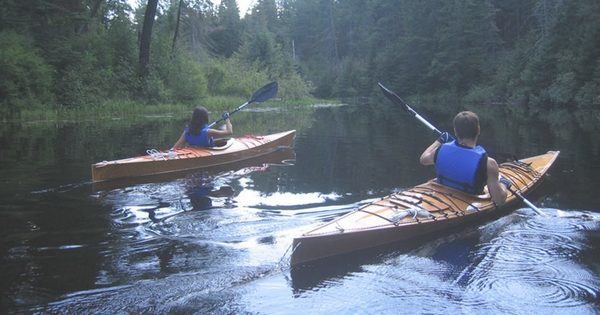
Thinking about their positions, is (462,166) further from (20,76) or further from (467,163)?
(20,76)

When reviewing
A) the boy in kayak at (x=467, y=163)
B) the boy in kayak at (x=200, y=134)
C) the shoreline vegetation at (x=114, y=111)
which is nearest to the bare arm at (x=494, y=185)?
the boy in kayak at (x=467, y=163)

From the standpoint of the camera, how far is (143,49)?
76.2ft

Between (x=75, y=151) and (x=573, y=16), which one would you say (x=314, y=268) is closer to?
(x=75, y=151)

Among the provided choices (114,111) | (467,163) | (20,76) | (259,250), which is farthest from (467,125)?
(114,111)

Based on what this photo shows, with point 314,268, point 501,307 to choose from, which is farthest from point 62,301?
point 501,307

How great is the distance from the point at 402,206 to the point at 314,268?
1.32 metres

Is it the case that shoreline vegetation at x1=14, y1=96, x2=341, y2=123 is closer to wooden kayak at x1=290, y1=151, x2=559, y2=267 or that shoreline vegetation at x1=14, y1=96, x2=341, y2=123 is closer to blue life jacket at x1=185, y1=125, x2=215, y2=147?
blue life jacket at x1=185, y1=125, x2=215, y2=147

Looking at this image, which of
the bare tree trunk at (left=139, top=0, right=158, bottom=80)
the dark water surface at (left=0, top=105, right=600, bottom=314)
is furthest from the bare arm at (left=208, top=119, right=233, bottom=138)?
the bare tree trunk at (left=139, top=0, right=158, bottom=80)

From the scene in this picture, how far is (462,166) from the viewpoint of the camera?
5457 millimetres

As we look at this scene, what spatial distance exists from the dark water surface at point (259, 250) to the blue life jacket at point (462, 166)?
455 mm

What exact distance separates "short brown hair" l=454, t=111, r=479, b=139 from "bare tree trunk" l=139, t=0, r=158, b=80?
1871cm

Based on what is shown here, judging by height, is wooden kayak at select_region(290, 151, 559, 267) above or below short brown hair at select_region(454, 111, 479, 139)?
below

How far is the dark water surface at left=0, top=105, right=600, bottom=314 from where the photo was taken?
3.62 meters

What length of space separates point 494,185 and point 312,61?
60068 millimetres
